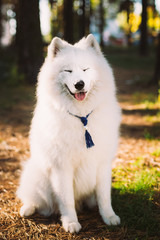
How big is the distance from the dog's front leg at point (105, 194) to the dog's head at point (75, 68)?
2.54ft

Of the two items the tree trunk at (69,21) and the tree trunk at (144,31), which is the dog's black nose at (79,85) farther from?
the tree trunk at (144,31)

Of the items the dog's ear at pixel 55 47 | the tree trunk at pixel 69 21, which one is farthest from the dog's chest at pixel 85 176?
the tree trunk at pixel 69 21

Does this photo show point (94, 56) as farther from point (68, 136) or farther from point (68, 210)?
point (68, 210)

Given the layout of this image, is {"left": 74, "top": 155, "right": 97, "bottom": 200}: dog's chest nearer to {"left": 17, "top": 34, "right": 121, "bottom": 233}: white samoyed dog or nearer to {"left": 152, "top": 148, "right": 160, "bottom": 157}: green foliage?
{"left": 17, "top": 34, "right": 121, "bottom": 233}: white samoyed dog

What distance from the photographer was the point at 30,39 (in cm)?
938

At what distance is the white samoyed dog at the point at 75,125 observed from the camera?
2.24m

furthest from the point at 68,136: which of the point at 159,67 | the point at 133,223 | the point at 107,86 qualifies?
the point at 159,67

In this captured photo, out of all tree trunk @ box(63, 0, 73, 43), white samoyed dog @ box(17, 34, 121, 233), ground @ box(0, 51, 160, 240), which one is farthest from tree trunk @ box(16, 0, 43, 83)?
white samoyed dog @ box(17, 34, 121, 233)

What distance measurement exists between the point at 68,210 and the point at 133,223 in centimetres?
67

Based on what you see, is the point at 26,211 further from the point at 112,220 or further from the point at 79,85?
the point at 79,85

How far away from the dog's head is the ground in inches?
52.3

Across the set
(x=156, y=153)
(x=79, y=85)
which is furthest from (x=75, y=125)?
(x=156, y=153)

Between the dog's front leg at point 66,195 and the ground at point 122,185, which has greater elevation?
the dog's front leg at point 66,195

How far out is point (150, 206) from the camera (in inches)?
100
